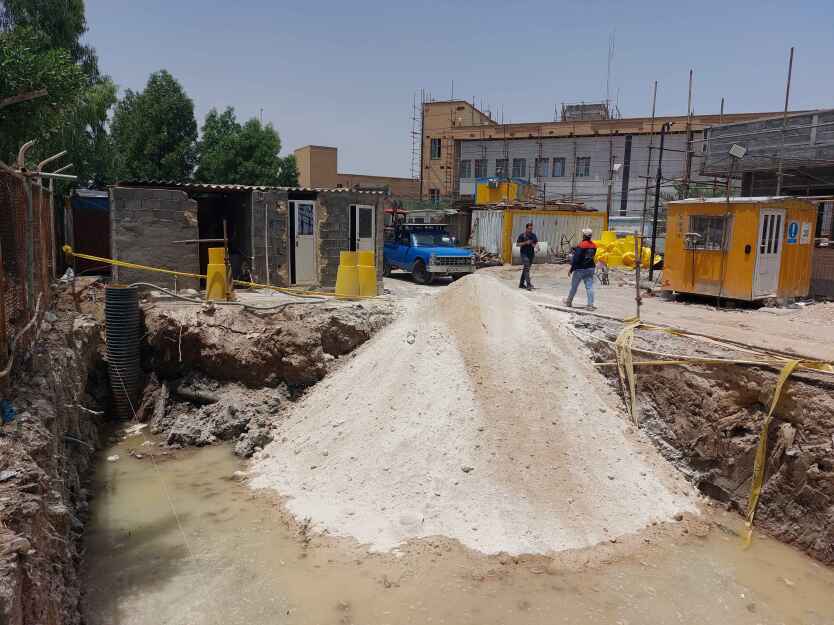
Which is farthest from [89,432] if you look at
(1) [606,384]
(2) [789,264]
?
(2) [789,264]

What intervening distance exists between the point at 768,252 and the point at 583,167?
28.1 metres

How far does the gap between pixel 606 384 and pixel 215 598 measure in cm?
564

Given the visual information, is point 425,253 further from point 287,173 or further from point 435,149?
point 435,149

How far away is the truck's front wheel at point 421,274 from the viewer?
18.6 m

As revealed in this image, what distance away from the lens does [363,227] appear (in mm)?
14938

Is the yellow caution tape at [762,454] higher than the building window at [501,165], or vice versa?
the building window at [501,165]

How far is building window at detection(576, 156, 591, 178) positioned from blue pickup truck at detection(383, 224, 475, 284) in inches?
911

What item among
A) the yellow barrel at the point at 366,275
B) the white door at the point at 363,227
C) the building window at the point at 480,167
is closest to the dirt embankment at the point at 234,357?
the yellow barrel at the point at 366,275

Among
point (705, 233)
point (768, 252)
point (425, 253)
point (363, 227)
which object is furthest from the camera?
point (425, 253)

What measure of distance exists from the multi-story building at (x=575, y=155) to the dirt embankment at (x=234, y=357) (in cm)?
2694

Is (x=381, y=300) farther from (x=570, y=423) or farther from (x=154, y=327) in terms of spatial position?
(x=570, y=423)

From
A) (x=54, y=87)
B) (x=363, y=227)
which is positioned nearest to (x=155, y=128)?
(x=363, y=227)

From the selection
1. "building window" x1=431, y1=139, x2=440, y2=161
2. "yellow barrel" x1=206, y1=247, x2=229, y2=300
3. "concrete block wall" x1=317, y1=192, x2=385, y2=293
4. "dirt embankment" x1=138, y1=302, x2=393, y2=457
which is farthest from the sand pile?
"building window" x1=431, y1=139, x2=440, y2=161

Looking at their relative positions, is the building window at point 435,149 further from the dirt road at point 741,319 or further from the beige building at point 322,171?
the dirt road at point 741,319
